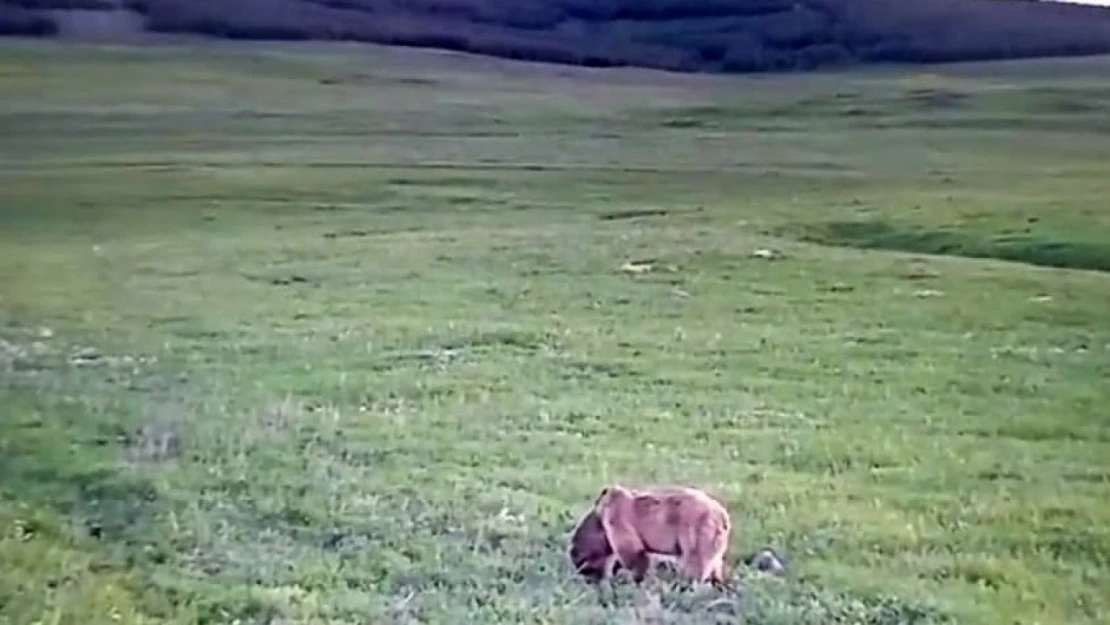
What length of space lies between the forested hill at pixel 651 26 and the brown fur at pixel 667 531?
4.37 meters

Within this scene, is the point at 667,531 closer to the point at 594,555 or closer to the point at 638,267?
the point at 594,555

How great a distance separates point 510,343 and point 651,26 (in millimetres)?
5359

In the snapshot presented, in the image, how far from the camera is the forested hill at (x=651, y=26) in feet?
26.2

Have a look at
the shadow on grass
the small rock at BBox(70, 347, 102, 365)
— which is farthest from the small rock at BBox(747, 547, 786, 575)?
the shadow on grass

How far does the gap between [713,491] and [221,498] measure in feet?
3.51

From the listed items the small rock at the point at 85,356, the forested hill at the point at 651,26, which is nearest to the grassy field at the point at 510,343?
the small rock at the point at 85,356

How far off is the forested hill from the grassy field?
0.19 metres

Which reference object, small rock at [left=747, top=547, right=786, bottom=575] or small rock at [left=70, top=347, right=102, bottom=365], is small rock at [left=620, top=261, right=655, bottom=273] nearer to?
small rock at [left=70, top=347, right=102, bottom=365]

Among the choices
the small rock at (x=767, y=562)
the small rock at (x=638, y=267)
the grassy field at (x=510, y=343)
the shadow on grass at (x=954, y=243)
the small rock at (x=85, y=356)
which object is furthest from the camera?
the shadow on grass at (x=954, y=243)

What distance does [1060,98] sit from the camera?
28.3ft

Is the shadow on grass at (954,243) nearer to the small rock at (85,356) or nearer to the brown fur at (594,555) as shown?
the small rock at (85,356)

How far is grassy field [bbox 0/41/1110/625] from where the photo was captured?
10.9ft

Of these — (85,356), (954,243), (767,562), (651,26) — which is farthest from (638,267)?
(651,26)

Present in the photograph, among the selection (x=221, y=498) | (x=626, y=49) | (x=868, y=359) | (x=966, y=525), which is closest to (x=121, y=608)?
(x=221, y=498)
